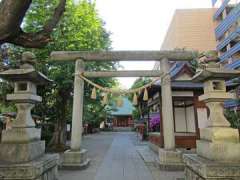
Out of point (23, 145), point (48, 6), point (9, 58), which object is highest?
point (48, 6)

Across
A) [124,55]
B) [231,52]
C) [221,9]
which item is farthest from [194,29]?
[124,55]

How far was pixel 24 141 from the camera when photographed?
5.17 meters

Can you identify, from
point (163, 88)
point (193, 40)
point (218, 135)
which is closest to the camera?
point (218, 135)

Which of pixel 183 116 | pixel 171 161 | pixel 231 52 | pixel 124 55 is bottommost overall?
pixel 171 161

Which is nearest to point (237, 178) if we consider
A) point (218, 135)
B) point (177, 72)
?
point (218, 135)


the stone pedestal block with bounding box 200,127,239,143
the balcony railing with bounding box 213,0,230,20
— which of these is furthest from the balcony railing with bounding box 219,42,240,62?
the stone pedestal block with bounding box 200,127,239,143

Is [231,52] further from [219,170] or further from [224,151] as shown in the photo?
[219,170]

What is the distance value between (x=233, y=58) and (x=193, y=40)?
12.5 m

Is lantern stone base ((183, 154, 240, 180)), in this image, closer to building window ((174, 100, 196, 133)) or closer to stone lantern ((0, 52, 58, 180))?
stone lantern ((0, 52, 58, 180))

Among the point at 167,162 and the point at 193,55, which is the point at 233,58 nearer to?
the point at 193,55

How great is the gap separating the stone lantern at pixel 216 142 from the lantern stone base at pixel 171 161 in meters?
2.23

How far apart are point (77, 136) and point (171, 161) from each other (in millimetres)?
3919

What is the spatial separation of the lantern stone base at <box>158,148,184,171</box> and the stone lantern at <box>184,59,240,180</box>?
2.23m

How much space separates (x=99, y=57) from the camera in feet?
30.3
